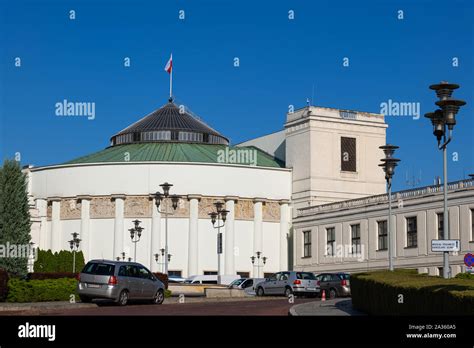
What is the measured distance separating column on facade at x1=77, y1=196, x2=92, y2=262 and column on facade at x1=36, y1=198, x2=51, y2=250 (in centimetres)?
491

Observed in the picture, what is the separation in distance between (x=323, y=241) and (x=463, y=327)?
246 feet

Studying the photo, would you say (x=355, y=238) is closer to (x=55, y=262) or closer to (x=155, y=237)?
(x=155, y=237)

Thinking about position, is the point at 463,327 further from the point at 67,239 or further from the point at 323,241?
the point at 67,239

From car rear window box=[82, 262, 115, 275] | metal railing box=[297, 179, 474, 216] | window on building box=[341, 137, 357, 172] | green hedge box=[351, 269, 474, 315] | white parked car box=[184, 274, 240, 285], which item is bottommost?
white parked car box=[184, 274, 240, 285]

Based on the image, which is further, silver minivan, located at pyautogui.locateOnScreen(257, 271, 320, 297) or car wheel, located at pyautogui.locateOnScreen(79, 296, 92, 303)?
silver minivan, located at pyautogui.locateOnScreen(257, 271, 320, 297)

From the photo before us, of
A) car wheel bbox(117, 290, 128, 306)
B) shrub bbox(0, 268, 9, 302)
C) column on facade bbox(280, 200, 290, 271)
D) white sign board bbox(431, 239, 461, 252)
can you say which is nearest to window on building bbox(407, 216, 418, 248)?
column on facade bbox(280, 200, 290, 271)

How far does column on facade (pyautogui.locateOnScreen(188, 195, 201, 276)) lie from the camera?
3903 inches

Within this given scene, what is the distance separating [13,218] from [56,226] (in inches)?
1091

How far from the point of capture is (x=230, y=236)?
10044cm

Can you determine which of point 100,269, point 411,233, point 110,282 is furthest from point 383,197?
point 110,282

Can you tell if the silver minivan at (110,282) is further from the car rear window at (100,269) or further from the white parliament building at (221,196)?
the white parliament building at (221,196)

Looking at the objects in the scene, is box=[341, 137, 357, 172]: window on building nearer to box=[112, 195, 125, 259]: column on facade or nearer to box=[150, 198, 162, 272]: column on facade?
box=[150, 198, 162, 272]: column on facade

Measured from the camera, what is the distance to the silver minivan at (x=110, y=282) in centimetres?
3622

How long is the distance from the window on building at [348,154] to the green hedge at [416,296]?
71001 mm
